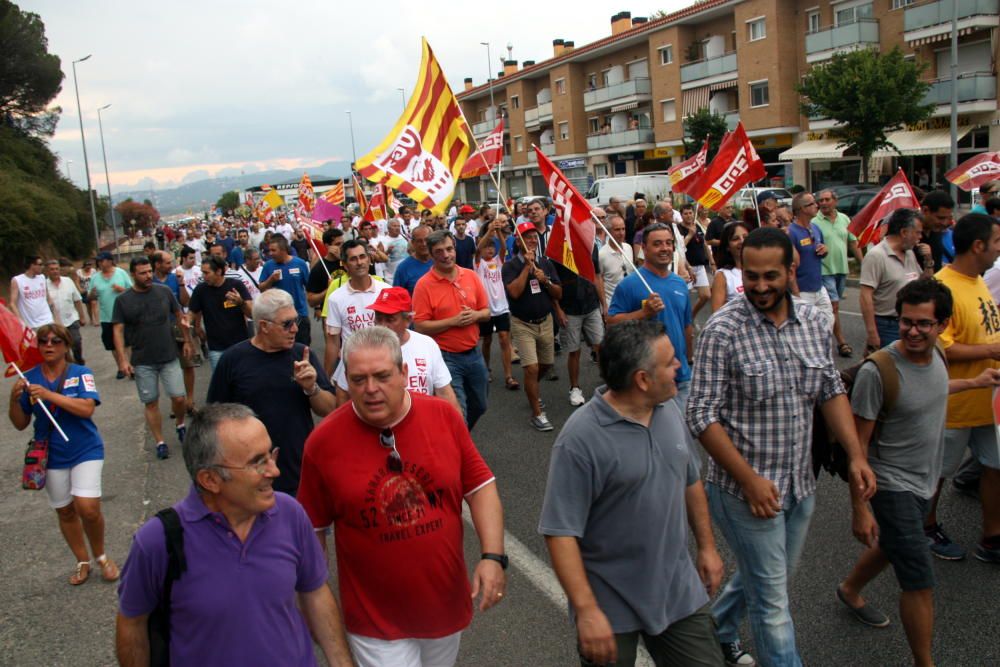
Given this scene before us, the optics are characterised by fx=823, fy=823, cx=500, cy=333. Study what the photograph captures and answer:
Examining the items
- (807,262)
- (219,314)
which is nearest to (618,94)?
(807,262)

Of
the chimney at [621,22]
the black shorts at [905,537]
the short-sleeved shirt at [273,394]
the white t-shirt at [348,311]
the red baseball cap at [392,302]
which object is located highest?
the chimney at [621,22]

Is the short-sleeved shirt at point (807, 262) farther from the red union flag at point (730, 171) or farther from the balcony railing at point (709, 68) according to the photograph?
the balcony railing at point (709, 68)

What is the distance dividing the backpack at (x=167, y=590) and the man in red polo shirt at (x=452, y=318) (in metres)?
3.78

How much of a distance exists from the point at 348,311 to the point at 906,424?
3.72 metres

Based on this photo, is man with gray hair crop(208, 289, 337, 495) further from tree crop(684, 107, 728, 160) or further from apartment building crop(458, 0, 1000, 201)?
tree crop(684, 107, 728, 160)

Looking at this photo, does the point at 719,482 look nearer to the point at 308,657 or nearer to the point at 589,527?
the point at 589,527

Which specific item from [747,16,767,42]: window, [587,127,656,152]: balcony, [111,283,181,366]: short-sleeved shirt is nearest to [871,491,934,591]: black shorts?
[111,283,181,366]: short-sleeved shirt

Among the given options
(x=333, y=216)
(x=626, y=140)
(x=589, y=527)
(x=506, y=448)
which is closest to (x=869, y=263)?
(x=506, y=448)

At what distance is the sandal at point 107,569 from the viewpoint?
498cm

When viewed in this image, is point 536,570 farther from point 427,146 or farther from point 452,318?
point 427,146

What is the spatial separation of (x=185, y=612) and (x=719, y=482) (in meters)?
1.99

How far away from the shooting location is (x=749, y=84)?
40.2 metres

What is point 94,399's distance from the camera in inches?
195

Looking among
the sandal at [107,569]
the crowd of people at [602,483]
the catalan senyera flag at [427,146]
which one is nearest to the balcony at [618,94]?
the catalan senyera flag at [427,146]
